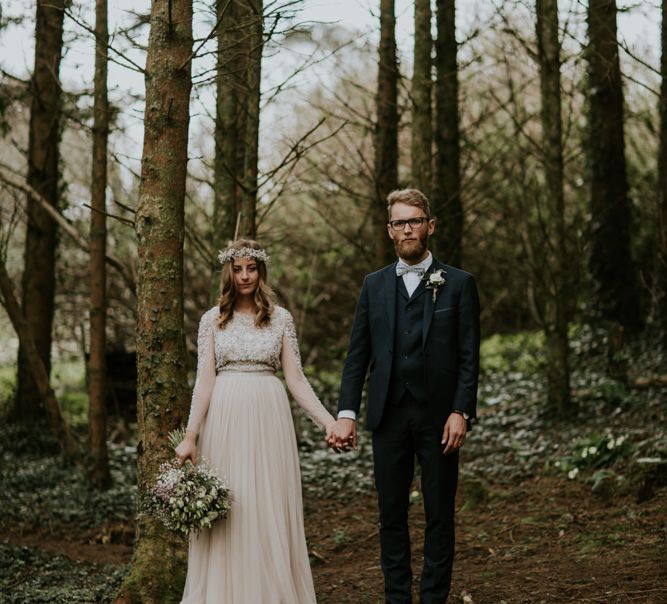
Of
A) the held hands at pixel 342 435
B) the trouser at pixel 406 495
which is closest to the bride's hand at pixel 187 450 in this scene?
the held hands at pixel 342 435

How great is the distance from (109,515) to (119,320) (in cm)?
683

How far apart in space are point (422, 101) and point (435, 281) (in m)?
4.91

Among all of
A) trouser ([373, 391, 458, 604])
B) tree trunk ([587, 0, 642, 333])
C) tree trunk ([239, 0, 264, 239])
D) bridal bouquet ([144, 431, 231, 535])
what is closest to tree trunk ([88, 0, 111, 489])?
tree trunk ([239, 0, 264, 239])

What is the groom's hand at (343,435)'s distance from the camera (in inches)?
183

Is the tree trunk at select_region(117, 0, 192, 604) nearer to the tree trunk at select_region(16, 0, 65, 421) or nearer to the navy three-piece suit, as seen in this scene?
the navy three-piece suit

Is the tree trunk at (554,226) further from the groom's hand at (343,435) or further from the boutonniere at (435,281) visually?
the groom's hand at (343,435)

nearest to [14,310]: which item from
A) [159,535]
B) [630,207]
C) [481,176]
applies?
[159,535]

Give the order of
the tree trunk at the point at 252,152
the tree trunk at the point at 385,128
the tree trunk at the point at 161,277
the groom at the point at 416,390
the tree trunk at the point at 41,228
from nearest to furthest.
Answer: the groom at the point at 416,390 < the tree trunk at the point at 161,277 < the tree trunk at the point at 252,152 < the tree trunk at the point at 385,128 < the tree trunk at the point at 41,228

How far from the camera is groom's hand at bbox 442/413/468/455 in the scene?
4.51 meters

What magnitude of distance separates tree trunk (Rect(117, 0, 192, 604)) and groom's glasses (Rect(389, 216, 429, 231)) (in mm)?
1440

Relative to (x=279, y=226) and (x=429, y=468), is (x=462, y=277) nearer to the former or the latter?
(x=429, y=468)

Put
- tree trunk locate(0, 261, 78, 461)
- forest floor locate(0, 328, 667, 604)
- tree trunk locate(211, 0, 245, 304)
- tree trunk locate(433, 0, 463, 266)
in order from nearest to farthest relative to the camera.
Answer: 1. forest floor locate(0, 328, 667, 604)
2. tree trunk locate(211, 0, 245, 304)
3. tree trunk locate(0, 261, 78, 461)
4. tree trunk locate(433, 0, 463, 266)

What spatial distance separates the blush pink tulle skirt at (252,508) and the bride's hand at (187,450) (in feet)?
0.46

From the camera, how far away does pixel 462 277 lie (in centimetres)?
474
